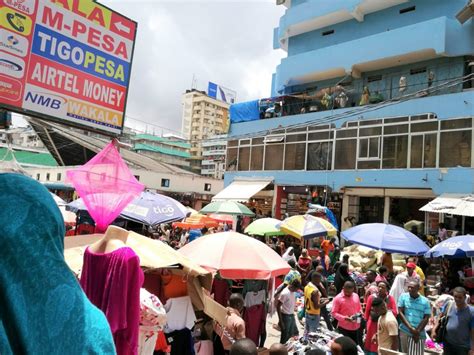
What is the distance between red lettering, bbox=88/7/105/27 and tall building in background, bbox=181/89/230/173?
82.3 m

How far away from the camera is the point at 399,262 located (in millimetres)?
13328

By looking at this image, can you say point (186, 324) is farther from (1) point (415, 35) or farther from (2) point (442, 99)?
(1) point (415, 35)

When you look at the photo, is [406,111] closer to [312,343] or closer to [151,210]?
[151,210]

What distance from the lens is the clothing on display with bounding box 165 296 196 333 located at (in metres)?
4.56

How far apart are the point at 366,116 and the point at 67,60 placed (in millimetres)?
17953

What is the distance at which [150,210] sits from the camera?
9094 millimetres

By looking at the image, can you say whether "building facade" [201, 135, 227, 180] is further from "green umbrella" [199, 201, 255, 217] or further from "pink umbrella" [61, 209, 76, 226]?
"pink umbrella" [61, 209, 76, 226]

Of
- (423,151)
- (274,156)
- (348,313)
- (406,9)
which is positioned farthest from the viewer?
(274,156)

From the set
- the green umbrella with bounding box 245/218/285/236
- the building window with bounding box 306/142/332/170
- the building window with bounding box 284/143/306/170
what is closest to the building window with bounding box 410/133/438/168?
the building window with bounding box 306/142/332/170

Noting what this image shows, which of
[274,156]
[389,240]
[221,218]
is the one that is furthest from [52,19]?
[274,156]

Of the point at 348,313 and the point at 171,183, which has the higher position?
the point at 171,183

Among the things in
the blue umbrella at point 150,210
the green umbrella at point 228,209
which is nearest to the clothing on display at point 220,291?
the blue umbrella at point 150,210

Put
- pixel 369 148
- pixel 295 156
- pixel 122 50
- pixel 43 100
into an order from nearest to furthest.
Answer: pixel 43 100 < pixel 122 50 < pixel 369 148 < pixel 295 156

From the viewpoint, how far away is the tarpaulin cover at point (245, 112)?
24.3 meters
